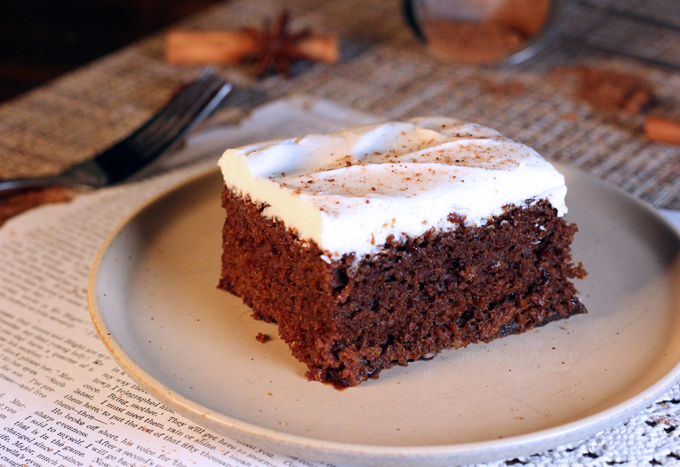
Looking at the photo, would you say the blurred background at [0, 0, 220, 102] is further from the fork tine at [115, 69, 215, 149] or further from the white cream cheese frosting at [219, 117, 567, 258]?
the white cream cheese frosting at [219, 117, 567, 258]

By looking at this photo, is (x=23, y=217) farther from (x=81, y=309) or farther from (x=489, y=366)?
(x=489, y=366)

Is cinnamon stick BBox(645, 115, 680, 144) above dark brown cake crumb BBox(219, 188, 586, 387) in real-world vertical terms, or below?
below

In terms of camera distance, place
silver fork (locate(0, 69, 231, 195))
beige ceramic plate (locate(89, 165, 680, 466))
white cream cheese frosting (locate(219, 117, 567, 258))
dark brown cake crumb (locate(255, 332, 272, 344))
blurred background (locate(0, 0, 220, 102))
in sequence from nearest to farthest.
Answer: beige ceramic plate (locate(89, 165, 680, 466))
white cream cheese frosting (locate(219, 117, 567, 258))
dark brown cake crumb (locate(255, 332, 272, 344))
silver fork (locate(0, 69, 231, 195))
blurred background (locate(0, 0, 220, 102))

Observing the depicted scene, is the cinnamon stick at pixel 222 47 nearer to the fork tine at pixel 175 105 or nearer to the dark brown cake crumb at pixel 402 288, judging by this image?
the fork tine at pixel 175 105

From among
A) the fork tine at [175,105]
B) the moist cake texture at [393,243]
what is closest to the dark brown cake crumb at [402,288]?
the moist cake texture at [393,243]

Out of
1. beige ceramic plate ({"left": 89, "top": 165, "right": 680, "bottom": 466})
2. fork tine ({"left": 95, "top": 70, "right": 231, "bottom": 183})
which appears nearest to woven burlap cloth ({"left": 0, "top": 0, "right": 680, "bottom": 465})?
fork tine ({"left": 95, "top": 70, "right": 231, "bottom": 183})

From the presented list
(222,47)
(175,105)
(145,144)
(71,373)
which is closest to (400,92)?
(222,47)

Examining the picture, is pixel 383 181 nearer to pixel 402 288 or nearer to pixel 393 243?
pixel 393 243
